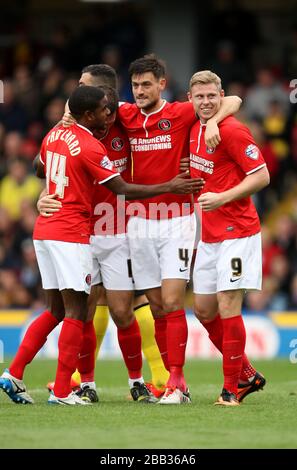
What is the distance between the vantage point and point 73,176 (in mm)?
8109

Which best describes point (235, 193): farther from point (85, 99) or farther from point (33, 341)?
point (33, 341)

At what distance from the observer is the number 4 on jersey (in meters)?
8.12

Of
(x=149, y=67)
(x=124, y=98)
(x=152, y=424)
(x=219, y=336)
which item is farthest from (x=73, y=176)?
(x=124, y=98)

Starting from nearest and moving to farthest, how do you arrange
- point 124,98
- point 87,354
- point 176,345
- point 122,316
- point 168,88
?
point 176,345, point 122,316, point 87,354, point 124,98, point 168,88

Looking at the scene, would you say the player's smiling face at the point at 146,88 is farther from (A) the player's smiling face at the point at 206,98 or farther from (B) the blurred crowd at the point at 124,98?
(B) the blurred crowd at the point at 124,98

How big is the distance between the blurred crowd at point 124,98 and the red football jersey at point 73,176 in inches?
324

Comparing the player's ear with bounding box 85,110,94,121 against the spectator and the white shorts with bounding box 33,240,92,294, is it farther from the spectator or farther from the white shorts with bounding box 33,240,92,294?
the spectator

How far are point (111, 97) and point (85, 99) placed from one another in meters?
0.56

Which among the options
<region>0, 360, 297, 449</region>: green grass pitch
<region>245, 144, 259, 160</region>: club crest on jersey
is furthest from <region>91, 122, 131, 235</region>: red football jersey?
<region>0, 360, 297, 449</region>: green grass pitch

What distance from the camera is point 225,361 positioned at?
26.8ft

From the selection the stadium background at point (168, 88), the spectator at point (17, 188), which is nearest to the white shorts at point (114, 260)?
the stadium background at point (168, 88)

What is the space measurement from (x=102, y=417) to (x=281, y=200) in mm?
10930

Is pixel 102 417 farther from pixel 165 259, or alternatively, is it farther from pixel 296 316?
pixel 296 316

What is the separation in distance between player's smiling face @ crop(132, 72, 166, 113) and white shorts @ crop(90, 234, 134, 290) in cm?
104
